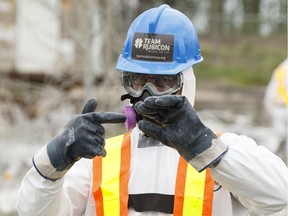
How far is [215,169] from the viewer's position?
9.76 ft

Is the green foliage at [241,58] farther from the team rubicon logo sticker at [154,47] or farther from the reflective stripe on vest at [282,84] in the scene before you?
the team rubicon logo sticker at [154,47]

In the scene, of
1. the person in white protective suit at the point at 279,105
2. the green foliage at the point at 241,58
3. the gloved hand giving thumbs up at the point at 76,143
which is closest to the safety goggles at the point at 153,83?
the gloved hand giving thumbs up at the point at 76,143

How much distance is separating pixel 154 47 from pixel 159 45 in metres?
0.03

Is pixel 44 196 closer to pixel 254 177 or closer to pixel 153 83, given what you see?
pixel 153 83

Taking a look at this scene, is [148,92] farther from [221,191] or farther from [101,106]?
[101,106]

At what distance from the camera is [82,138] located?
117 inches

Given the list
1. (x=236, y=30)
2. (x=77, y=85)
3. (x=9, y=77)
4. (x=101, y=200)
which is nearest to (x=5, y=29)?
(x=9, y=77)

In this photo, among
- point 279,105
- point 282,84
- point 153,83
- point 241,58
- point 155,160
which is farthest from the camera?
point 241,58

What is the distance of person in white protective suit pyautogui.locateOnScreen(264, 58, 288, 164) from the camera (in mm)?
9992

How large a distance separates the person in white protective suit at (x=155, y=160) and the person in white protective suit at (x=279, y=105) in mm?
6701

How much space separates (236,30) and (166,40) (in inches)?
925

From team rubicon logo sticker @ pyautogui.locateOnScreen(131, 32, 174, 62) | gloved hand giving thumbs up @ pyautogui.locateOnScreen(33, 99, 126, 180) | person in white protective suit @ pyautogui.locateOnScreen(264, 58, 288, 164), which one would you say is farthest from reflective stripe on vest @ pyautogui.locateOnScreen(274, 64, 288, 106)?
gloved hand giving thumbs up @ pyautogui.locateOnScreen(33, 99, 126, 180)

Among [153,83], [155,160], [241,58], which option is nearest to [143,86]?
[153,83]

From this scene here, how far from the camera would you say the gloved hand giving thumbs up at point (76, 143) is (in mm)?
2963
